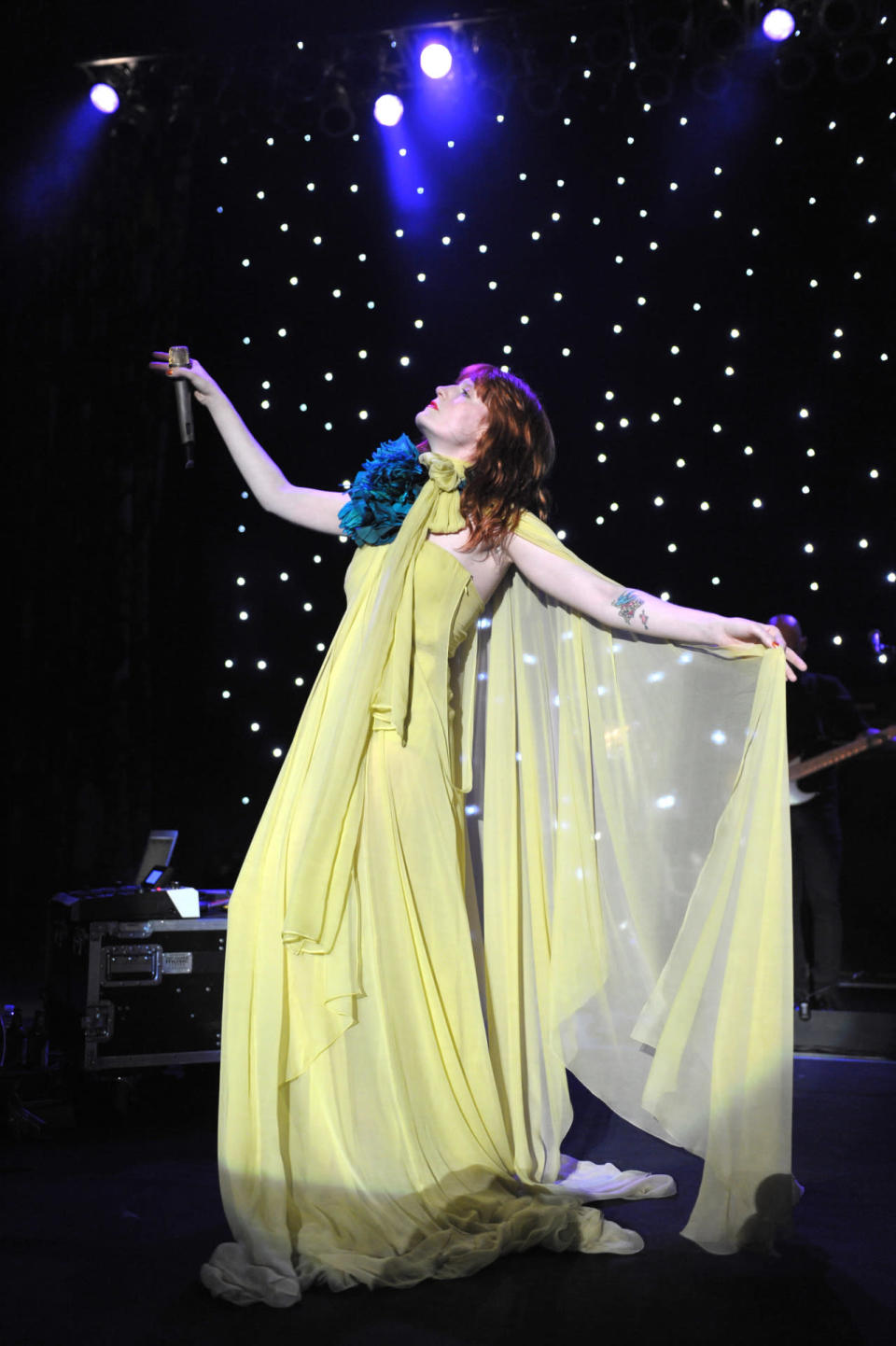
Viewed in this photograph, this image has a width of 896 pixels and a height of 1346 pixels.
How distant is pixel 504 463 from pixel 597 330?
2.45 meters

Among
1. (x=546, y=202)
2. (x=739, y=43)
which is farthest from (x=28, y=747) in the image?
(x=739, y=43)

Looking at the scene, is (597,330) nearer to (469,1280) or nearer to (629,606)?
(629,606)

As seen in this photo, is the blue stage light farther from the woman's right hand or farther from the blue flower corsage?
the blue flower corsage

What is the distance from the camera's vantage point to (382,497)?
2.09 metres

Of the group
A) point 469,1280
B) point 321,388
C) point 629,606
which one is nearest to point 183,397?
point 629,606

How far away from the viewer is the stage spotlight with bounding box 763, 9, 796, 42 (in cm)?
412

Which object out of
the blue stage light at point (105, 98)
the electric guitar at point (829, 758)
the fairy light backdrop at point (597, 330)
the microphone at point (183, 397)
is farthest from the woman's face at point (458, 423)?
the blue stage light at point (105, 98)

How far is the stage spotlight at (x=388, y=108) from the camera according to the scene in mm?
4477

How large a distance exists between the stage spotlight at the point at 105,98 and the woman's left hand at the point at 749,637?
13.8ft

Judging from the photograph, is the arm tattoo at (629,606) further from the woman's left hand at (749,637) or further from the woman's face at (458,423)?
the woman's face at (458,423)

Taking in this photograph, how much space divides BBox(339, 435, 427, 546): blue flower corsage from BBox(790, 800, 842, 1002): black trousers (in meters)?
2.71

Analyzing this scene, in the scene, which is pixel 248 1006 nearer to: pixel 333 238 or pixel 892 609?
pixel 892 609

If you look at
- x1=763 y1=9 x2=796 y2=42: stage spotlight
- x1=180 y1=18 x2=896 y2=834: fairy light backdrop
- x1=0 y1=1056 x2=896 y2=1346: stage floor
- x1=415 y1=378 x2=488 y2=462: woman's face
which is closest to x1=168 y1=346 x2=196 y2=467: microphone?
x1=415 y1=378 x2=488 y2=462: woman's face

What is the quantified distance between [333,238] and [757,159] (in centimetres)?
184
